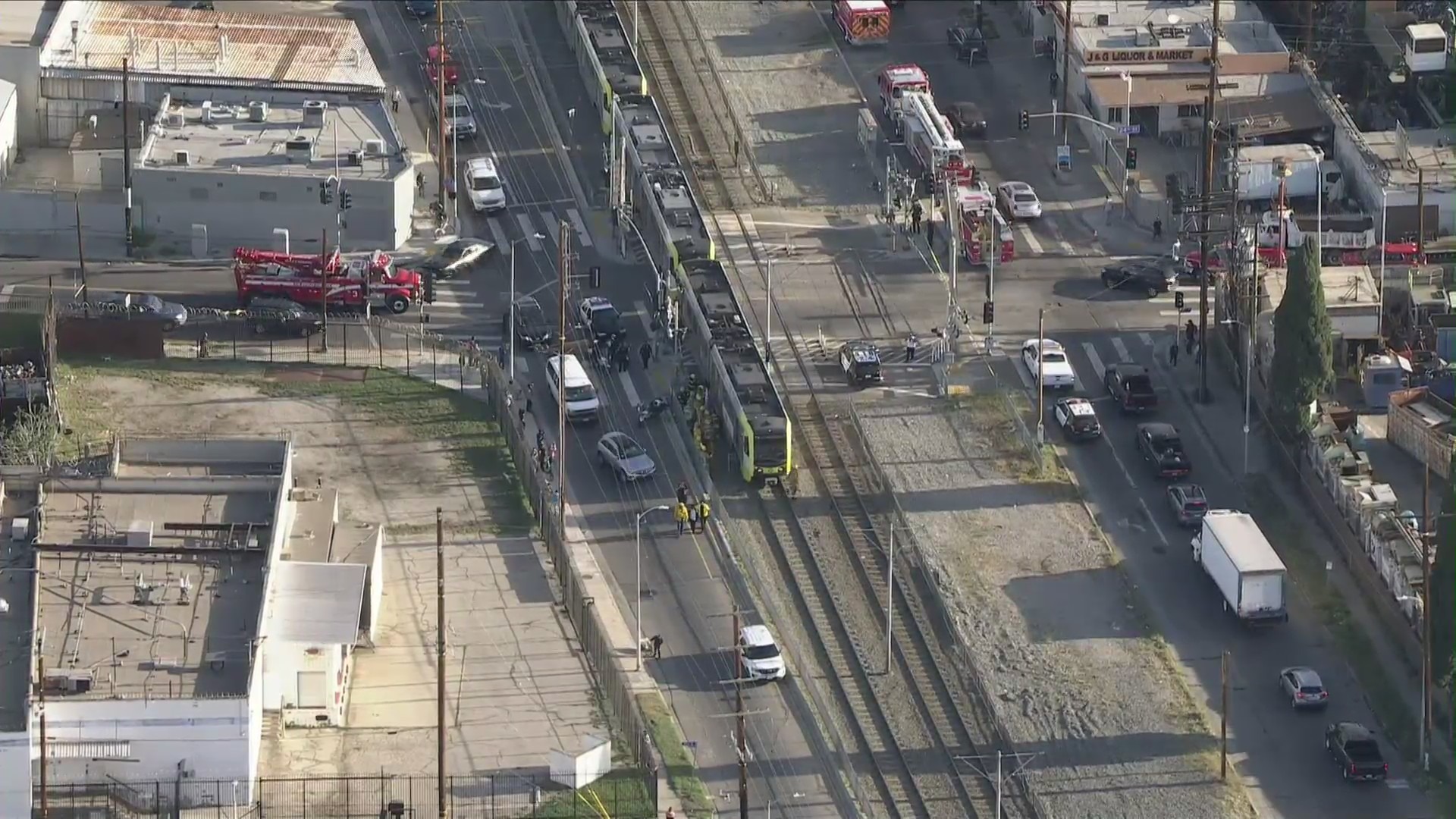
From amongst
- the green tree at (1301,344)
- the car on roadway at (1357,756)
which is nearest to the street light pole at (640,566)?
the green tree at (1301,344)

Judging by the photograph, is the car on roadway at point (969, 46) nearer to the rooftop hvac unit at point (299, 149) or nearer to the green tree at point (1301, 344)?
→ the rooftop hvac unit at point (299, 149)

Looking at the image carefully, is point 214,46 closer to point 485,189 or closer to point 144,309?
point 485,189

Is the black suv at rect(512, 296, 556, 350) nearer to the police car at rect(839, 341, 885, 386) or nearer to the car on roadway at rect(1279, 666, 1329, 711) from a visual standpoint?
the police car at rect(839, 341, 885, 386)

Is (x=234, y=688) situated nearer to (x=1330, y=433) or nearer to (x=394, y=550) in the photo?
(x=394, y=550)

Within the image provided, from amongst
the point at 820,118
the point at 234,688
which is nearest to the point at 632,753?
the point at 234,688

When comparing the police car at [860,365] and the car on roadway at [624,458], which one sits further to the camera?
the police car at [860,365]

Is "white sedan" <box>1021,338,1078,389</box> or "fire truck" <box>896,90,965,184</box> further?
"fire truck" <box>896,90,965,184</box>

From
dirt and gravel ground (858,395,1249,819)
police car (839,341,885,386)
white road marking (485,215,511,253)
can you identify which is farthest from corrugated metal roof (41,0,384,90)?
dirt and gravel ground (858,395,1249,819)
